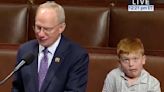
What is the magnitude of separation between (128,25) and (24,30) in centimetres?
65

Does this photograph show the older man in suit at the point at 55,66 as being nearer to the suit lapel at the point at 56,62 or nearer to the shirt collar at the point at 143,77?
the suit lapel at the point at 56,62

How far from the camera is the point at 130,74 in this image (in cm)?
175

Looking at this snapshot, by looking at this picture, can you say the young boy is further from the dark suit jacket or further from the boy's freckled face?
the dark suit jacket

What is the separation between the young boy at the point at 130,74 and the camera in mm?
1701

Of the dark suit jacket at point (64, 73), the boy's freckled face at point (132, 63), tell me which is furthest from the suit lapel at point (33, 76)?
the boy's freckled face at point (132, 63)

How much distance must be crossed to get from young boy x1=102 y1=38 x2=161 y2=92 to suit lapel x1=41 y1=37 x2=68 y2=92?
12.7 inches

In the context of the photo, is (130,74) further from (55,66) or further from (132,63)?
(55,66)

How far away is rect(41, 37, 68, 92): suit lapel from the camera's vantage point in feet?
4.91

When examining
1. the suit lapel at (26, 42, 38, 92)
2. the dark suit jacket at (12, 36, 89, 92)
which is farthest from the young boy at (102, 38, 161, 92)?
the suit lapel at (26, 42, 38, 92)

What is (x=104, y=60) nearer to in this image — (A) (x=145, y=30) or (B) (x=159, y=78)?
(B) (x=159, y=78)

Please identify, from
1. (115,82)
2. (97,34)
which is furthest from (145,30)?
(115,82)

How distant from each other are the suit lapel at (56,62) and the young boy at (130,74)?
322 millimetres

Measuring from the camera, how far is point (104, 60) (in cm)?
196

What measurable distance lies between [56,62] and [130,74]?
409mm
